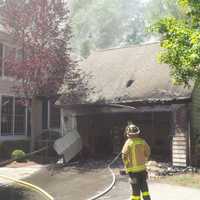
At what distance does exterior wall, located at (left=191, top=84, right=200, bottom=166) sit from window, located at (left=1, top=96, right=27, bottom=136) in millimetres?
9236

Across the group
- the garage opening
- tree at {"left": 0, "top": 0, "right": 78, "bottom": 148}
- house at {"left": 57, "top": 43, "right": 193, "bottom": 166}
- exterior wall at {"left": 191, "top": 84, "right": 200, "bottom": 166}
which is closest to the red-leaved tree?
tree at {"left": 0, "top": 0, "right": 78, "bottom": 148}

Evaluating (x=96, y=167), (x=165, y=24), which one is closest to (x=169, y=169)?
(x=96, y=167)

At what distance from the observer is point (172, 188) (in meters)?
Answer: 11.7

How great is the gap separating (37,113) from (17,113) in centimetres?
167

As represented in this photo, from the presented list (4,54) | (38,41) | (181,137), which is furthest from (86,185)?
(4,54)

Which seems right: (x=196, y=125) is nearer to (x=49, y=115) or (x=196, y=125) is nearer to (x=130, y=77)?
(x=130, y=77)

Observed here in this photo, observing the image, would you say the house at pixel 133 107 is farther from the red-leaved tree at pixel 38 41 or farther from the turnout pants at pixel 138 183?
the turnout pants at pixel 138 183

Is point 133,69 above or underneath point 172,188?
above

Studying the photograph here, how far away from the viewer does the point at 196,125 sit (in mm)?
16766

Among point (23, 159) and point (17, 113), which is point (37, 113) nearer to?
point (17, 113)

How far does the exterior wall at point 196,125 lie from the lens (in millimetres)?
15398

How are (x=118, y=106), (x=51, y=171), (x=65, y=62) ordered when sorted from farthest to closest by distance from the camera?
(x=65, y=62) → (x=118, y=106) → (x=51, y=171)

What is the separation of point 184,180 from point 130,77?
269 inches

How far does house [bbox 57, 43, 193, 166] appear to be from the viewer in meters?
15.9
